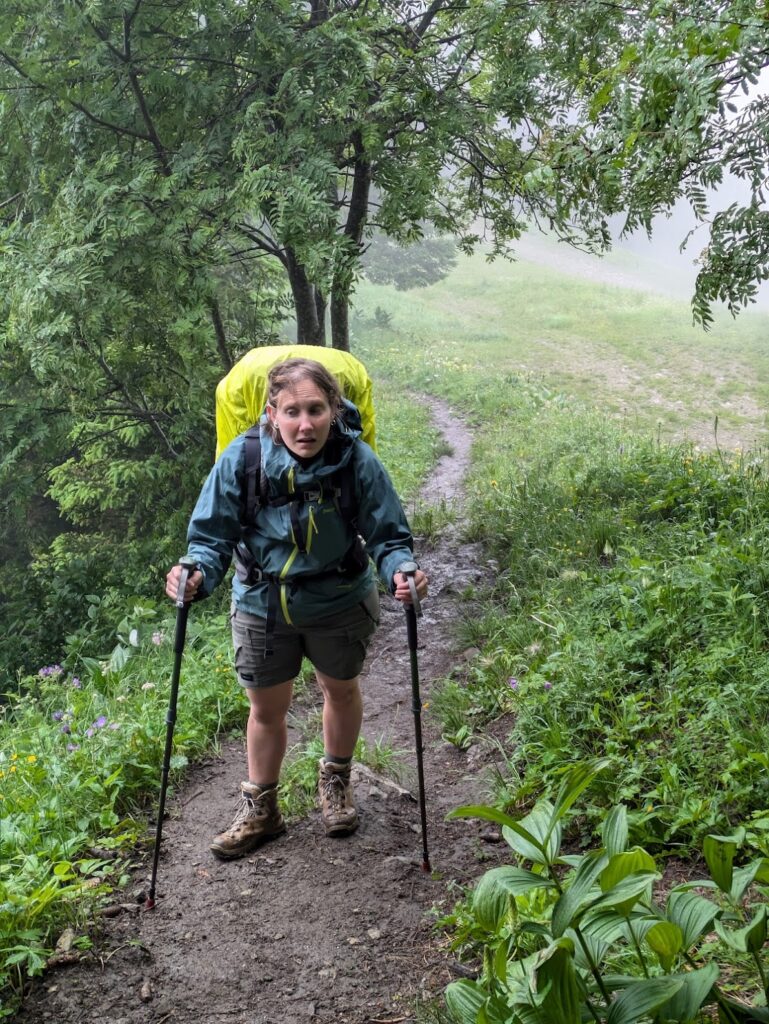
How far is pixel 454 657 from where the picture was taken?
6.14 metres

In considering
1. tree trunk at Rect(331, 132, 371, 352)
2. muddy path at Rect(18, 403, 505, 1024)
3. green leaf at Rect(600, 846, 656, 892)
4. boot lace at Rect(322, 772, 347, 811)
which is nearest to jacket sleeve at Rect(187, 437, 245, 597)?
boot lace at Rect(322, 772, 347, 811)

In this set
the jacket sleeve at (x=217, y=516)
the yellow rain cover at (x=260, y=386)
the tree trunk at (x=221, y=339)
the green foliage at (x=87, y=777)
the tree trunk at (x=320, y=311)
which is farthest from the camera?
the tree trunk at (x=320, y=311)

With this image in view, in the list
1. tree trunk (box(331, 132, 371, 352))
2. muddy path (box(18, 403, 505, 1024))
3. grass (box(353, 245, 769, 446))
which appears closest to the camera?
muddy path (box(18, 403, 505, 1024))

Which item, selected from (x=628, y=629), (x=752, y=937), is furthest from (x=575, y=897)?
(x=628, y=629)

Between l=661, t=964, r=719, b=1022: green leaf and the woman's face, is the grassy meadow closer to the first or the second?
l=661, t=964, r=719, b=1022: green leaf

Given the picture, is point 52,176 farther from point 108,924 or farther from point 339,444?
point 108,924

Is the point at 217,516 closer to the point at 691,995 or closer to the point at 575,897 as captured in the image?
the point at 575,897

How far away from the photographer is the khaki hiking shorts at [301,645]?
3.65 m

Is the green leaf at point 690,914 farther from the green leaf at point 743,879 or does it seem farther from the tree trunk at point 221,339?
the tree trunk at point 221,339

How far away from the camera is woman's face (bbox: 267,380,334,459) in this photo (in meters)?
3.36

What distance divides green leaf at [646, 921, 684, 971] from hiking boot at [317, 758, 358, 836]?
2338 mm

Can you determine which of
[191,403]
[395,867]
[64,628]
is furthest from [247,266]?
[395,867]

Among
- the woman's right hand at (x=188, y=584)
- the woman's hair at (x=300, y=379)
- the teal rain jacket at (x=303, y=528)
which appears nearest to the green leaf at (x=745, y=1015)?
the teal rain jacket at (x=303, y=528)

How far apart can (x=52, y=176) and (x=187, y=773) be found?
Answer: 4964 millimetres
